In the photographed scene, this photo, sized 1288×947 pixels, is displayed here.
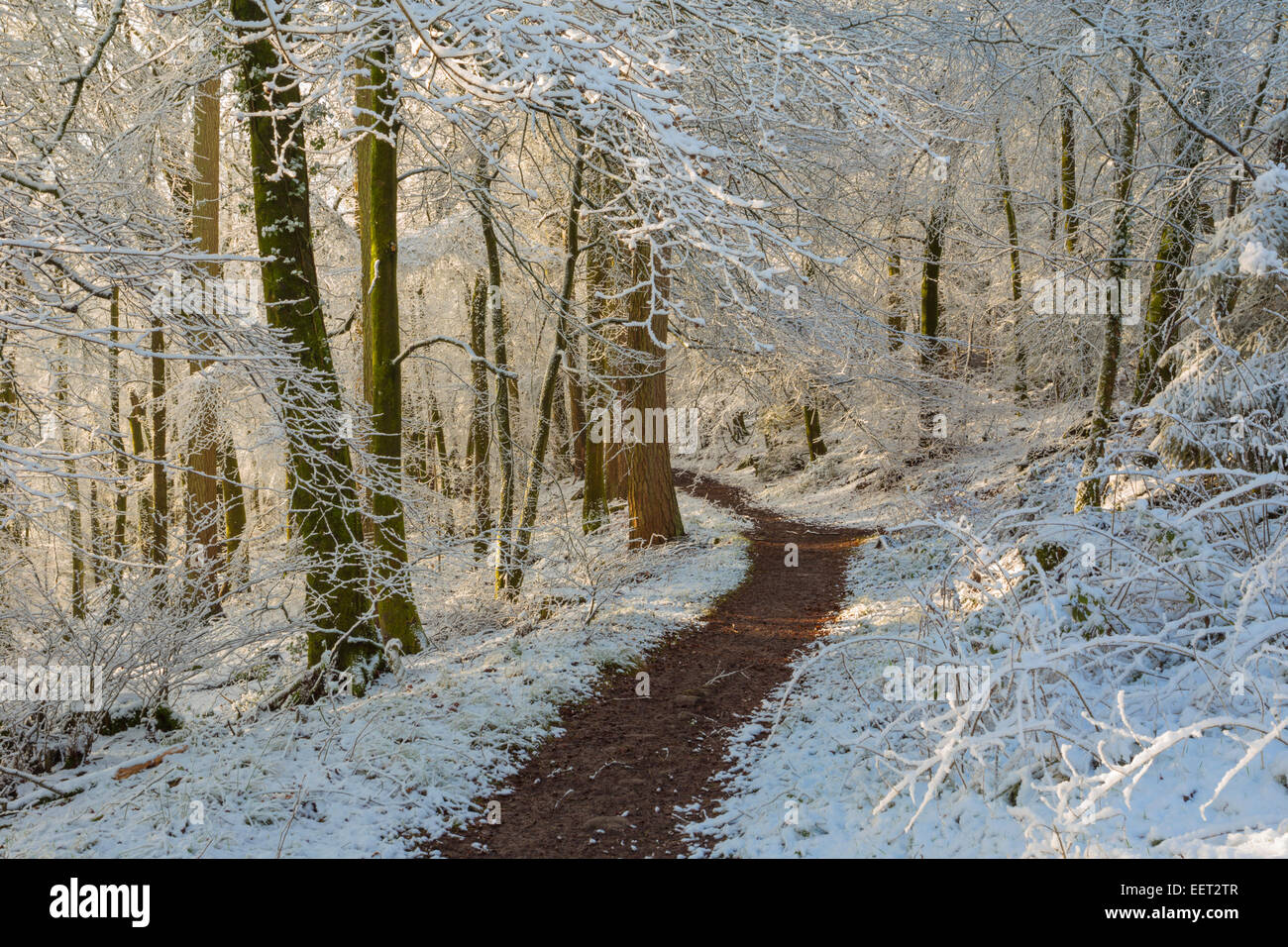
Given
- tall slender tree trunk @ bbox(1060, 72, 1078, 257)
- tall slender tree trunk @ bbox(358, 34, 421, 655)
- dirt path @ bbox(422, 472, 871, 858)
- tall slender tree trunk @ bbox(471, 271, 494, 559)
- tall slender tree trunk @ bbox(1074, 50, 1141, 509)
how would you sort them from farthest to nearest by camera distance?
tall slender tree trunk @ bbox(471, 271, 494, 559), tall slender tree trunk @ bbox(1060, 72, 1078, 257), tall slender tree trunk @ bbox(1074, 50, 1141, 509), tall slender tree trunk @ bbox(358, 34, 421, 655), dirt path @ bbox(422, 472, 871, 858)

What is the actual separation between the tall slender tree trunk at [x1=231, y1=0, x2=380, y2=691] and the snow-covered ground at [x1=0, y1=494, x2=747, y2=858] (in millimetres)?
678

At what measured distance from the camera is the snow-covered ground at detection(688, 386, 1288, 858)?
10.9 feet

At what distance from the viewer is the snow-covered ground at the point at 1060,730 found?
3.32m

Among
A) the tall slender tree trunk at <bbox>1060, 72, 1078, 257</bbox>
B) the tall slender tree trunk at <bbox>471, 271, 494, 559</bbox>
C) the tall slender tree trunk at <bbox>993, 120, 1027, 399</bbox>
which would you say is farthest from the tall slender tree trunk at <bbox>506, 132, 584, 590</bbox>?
the tall slender tree trunk at <bbox>1060, 72, 1078, 257</bbox>

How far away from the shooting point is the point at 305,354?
6.25 metres

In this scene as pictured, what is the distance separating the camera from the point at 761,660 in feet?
24.9

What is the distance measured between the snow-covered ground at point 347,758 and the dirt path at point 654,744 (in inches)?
8.9

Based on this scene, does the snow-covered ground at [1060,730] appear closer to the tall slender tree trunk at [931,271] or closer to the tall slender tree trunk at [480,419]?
the tall slender tree trunk at [480,419]

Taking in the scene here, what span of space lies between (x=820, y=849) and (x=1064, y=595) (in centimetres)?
237

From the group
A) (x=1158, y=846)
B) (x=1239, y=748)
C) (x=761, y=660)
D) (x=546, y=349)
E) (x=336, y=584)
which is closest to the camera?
(x=1158, y=846)

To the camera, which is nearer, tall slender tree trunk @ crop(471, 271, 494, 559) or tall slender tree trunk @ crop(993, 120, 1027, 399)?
tall slender tree trunk @ crop(993, 120, 1027, 399)

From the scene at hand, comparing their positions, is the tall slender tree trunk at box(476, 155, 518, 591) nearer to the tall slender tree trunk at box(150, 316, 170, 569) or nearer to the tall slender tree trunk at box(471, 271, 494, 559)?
the tall slender tree trunk at box(150, 316, 170, 569)
